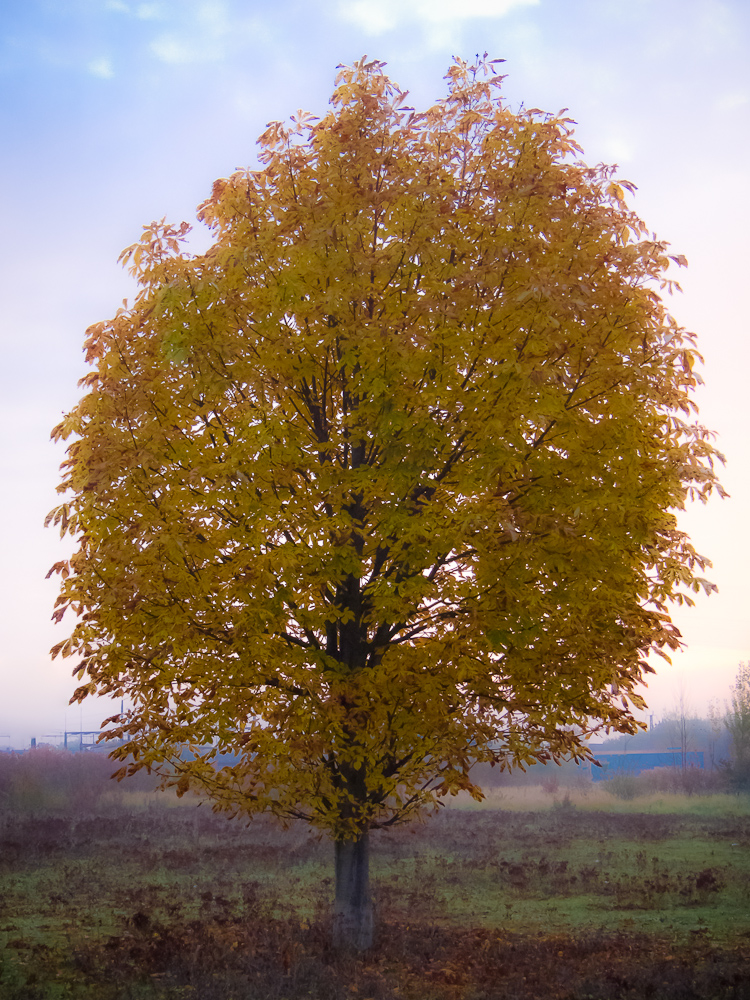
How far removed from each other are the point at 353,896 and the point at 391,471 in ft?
17.8

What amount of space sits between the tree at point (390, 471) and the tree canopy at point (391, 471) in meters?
0.04

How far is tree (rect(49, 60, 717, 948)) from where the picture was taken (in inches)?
326

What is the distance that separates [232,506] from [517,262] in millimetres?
4118

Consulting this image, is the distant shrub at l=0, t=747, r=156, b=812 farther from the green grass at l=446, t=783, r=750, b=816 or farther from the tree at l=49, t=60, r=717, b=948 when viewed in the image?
the tree at l=49, t=60, r=717, b=948

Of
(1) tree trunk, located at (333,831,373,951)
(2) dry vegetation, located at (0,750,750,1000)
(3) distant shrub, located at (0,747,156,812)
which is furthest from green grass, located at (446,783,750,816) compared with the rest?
(1) tree trunk, located at (333,831,373,951)

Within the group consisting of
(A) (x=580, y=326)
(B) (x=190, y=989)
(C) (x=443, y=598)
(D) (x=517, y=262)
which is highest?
(D) (x=517, y=262)

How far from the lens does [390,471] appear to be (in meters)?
8.42

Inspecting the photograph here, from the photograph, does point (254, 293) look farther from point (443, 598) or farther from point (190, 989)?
point (190, 989)

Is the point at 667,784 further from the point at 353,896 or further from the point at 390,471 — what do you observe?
the point at 390,471

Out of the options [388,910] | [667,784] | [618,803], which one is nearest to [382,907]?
[388,910]

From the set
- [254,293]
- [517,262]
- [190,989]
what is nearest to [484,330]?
[517,262]

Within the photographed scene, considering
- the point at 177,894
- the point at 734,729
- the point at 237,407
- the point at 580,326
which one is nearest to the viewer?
the point at 580,326

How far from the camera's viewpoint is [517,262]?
363 inches

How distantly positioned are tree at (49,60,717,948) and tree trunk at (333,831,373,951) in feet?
0.45
